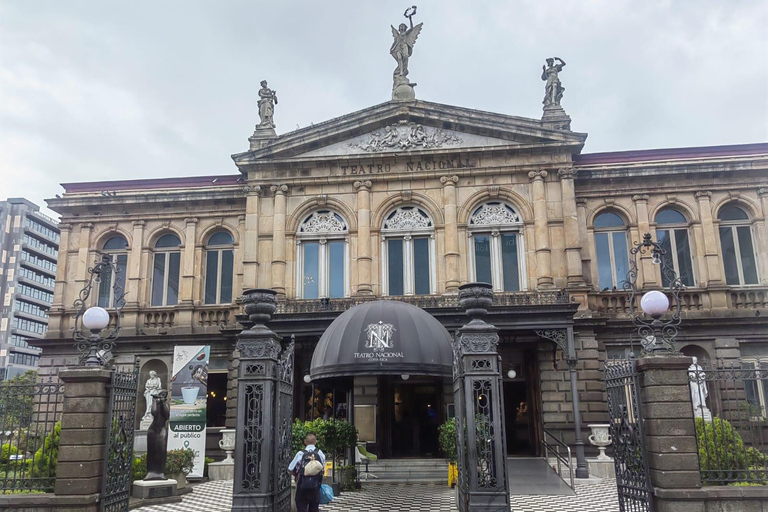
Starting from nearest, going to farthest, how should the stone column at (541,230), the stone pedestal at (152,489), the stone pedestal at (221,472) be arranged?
the stone pedestal at (152,489), the stone pedestal at (221,472), the stone column at (541,230)

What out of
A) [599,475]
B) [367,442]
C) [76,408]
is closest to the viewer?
[76,408]

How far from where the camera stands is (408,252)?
23.7 metres

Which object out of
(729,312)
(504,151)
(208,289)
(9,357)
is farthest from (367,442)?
(9,357)

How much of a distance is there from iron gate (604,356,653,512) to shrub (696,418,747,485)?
3.12 feet

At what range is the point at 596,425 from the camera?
66.0 ft

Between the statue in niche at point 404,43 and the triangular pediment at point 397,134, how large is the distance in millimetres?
1830

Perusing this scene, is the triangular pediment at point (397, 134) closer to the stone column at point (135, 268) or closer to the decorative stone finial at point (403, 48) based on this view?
the decorative stone finial at point (403, 48)

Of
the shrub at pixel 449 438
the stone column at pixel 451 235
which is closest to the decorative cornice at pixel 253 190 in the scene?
the stone column at pixel 451 235

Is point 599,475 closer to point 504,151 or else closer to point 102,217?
point 504,151

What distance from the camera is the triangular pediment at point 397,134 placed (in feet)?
77.4

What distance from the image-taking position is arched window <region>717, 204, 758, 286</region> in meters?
23.4

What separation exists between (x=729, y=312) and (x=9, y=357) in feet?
258

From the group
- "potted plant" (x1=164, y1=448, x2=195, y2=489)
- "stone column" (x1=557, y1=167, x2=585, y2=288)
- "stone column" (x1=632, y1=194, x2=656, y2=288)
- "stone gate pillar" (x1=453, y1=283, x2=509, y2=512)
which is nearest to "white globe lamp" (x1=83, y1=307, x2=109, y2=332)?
"stone gate pillar" (x1=453, y1=283, x2=509, y2=512)

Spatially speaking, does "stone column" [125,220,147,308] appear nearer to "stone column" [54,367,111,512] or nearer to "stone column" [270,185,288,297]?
"stone column" [270,185,288,297]
